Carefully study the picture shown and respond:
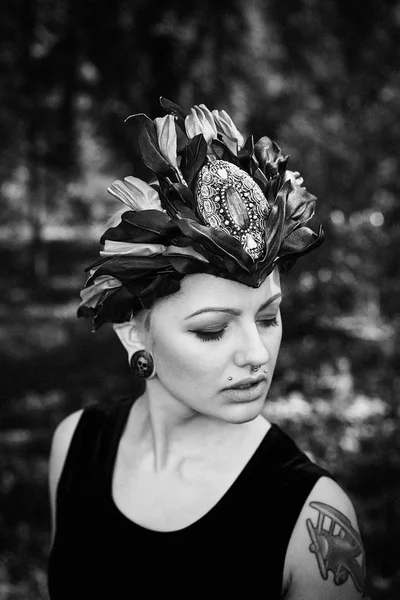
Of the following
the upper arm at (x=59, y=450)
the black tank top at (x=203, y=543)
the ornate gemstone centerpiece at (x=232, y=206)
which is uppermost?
the ornate gemstone centerpiece at (x=232, y=206)

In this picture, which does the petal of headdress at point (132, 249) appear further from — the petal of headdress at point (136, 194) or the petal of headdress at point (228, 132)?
the petal of headdress at point (228, 132)

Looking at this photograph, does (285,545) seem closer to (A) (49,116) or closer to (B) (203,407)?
(B) (203,407)

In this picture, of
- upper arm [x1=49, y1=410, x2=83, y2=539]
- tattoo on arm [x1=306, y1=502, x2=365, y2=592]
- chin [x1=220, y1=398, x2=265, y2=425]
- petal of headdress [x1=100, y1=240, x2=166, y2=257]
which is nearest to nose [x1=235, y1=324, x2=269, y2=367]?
chin [x1=220, y1=398, x2=265, y2=425]

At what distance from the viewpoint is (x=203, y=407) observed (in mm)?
1678

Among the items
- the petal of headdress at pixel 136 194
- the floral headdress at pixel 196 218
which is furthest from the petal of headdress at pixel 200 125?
the petal of headdress at pixel 136 194

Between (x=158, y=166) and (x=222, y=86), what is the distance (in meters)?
3.07

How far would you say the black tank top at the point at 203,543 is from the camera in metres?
1.69

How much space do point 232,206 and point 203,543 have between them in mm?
812

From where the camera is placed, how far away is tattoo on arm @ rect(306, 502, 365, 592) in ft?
5.33

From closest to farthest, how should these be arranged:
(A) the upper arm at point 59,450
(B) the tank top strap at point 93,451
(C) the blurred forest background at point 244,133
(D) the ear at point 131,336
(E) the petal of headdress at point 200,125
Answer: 1. (E) the petal of headdress at point 200,125
2. (D) the ear at point 131,336
3. (B) the tank top strap at point 93,451
4. (A) the upper arm at point 59,450
5. (C) the blurred forest background at point 244,133

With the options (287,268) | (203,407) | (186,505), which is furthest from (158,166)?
(186,505)

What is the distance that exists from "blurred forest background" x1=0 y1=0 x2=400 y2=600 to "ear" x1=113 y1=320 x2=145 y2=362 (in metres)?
2.51

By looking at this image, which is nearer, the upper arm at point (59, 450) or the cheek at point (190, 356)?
the cheek at point (190, 356)

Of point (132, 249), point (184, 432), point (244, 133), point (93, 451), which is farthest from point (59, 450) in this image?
point (244, 133)
